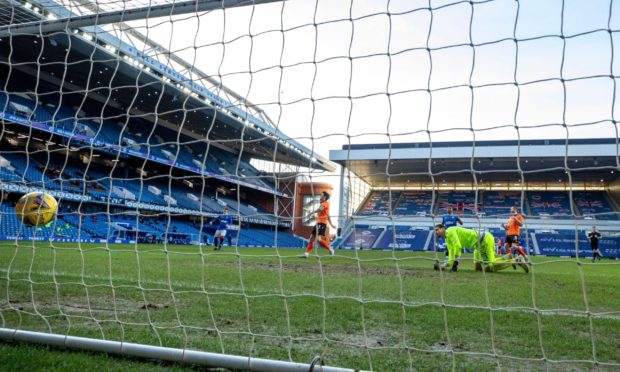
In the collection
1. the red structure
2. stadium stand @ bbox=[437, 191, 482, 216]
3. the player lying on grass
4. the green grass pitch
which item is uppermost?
stadium stand @ bbox=[437, 191, 482, 216]

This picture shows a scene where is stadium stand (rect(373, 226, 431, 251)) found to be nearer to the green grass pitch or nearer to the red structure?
the red structure

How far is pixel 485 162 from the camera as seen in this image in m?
16.9

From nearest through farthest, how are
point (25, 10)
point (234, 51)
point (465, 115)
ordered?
point (465, 115) → point (234, 51) → point (25, 10)

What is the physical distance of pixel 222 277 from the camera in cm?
589

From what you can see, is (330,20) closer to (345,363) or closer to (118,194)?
(345,363)

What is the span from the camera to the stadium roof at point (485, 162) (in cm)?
274

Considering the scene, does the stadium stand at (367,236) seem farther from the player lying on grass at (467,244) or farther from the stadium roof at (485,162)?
the player lying on grass at (467,244)

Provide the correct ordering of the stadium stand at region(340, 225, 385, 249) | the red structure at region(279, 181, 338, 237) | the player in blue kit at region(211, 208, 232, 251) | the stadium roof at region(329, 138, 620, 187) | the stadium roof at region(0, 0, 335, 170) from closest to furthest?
the stadium roof at region(329, 138, 620, 187) < the red structure at region(279, 181, 338, 237) < the stadium roof at region(0, 0, 335, 170) < the player in blue kit at region(211, 208, 232, 251) < the stadium stand at region(340, 225, 385, 249)

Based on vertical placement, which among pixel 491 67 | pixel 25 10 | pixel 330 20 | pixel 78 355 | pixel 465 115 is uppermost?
pixel 25 10

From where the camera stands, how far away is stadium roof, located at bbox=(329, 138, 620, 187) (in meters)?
2.74

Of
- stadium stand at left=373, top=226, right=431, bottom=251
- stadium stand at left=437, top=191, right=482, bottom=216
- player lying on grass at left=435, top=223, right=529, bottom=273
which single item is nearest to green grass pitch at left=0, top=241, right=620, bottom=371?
player lying on grass at left=435, top=223, right=529, bottom=273

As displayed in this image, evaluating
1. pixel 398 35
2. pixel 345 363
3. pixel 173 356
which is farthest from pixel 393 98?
pixel 173 356

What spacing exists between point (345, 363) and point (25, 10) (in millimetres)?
5404

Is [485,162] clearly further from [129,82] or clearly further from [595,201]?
[595,201]
